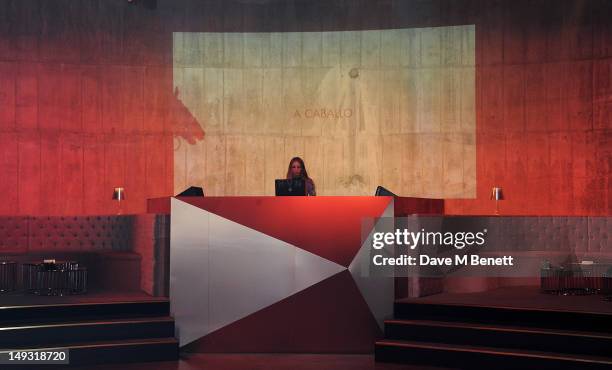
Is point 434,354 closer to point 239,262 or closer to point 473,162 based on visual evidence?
point 239,262

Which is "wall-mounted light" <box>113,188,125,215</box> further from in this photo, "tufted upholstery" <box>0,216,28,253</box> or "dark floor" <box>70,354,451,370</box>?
"dark floor" <box>70,354,451,370</box>

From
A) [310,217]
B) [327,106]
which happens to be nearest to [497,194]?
[327,106]

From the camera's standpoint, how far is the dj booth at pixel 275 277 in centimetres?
651

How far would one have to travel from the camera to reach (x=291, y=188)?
6.69 meters

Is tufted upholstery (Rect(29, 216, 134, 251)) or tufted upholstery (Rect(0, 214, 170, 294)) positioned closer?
tufted upholstery (Rect(0, 214, 170, 294))

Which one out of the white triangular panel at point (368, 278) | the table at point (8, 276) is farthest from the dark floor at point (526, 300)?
the table at point (8, 276)

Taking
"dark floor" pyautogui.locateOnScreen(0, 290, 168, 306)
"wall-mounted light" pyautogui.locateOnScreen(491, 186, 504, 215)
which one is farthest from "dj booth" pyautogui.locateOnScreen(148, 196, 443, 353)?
"wall-mounted light" pyautogui.locateOnScreen(491, 186, 504, 215)

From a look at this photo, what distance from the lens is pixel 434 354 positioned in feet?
19.7

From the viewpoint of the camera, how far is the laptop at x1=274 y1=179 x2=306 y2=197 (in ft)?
21.9

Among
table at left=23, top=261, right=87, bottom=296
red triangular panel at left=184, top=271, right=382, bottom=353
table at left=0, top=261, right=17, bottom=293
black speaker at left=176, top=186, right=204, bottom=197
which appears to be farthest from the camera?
table at left=0, top=261, right=17, bottom=293

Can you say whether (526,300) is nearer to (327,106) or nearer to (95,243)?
(327,106)

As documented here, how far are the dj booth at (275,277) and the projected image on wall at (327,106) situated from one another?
12.8ft

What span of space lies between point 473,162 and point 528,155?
2.44 ft

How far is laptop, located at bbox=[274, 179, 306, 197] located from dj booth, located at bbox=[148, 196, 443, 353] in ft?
0.43
